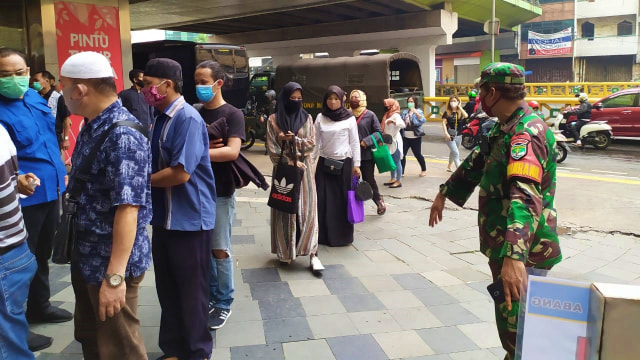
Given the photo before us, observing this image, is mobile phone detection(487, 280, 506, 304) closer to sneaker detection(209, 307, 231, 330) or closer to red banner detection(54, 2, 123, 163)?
sneaker detection(209, 307, 231, 330)

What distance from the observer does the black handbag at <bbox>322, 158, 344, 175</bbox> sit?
17.8ft

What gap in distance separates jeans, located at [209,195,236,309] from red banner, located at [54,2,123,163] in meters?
7.31

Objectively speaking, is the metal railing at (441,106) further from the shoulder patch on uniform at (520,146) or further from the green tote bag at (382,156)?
the shoulder patch on uniform at (520,146)

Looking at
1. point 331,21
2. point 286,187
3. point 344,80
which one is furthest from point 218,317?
point 331,21

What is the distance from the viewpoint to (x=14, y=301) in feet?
7.73

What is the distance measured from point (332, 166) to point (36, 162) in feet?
9.21

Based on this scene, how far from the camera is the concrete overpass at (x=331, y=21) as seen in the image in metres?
20.7

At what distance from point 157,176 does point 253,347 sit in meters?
1.31

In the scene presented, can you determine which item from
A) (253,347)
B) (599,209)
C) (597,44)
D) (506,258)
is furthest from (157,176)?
(597,44)

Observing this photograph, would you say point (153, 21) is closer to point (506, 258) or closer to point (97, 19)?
point (97, 19)

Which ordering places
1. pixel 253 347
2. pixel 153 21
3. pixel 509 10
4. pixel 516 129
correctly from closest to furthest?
pixel 516 129 < pixel 253 347 < pixel 153 21 < pixel 509 10

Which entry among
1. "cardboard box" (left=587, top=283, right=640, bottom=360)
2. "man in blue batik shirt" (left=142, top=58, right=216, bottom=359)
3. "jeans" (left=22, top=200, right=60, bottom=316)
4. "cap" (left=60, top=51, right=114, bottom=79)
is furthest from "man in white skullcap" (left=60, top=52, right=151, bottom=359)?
Answer: "cardboard box" (left=587, top=283, right=640, bottom=360)

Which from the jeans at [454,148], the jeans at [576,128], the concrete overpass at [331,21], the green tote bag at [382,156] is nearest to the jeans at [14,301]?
the green tote bag at [382,156]

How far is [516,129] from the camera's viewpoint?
7.72 ft
